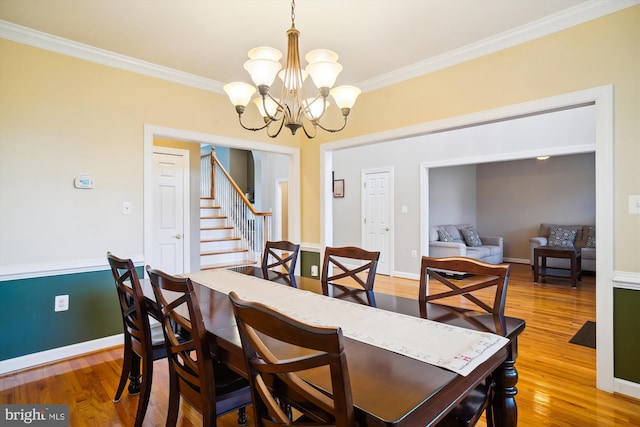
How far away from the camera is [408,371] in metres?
1.02

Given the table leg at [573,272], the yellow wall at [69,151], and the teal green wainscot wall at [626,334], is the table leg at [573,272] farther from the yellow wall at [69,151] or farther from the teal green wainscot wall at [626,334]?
the yellow wall at [69,151]

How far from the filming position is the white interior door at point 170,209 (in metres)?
4.30

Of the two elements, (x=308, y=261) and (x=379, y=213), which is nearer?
(x=308, y=261)

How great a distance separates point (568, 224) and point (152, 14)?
26.7 feet

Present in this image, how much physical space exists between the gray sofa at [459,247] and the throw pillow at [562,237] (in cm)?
99

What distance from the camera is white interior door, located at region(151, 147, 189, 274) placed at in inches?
169

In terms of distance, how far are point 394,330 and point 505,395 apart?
522 mm

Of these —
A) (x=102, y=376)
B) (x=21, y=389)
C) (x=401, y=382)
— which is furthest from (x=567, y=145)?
(x=21, y=389)

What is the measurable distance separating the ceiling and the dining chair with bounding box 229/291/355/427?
2.07 m

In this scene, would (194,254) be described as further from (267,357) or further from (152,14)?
(267,357)

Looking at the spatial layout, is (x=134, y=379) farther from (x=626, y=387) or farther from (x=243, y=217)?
(x=243, y=217)

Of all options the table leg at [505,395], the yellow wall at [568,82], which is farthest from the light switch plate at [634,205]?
the table leg at [505,395]

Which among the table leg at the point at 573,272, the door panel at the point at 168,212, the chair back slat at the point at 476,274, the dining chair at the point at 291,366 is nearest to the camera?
the dining chair at the point at 291,366

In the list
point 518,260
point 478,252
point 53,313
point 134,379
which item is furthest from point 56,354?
point 518,260
